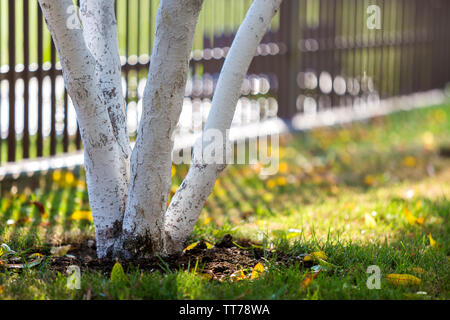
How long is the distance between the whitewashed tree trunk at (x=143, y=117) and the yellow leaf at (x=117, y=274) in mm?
267

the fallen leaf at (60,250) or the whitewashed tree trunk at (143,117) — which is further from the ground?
the whitewashed tree trunk at (143,117)

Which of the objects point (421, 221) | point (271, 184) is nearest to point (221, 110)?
point (421, 221)

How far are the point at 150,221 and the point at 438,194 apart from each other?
2874 millimetres

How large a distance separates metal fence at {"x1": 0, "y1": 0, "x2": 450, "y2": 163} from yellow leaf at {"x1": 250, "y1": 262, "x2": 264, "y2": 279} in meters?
2.77

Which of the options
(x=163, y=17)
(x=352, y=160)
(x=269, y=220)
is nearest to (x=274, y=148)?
(x=352, y=160)

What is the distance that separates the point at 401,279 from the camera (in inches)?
110

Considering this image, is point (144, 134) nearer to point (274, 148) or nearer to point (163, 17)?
point (163, 17)

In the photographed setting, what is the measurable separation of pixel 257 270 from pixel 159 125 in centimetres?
83

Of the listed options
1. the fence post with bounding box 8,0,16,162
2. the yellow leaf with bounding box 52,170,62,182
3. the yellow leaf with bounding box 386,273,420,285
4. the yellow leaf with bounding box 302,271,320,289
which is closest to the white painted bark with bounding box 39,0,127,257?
the yellow leaf with bounding box 302,271,320,289

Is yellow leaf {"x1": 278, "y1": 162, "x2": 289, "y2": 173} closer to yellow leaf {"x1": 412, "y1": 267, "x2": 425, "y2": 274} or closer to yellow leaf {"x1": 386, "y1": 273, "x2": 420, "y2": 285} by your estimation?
yellow leaf {"x1": 412, "y1": 267, "x2": 425, "y2": 274}

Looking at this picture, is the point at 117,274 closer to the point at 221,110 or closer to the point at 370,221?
the point at 221,110

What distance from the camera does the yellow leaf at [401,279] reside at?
279 centimetres

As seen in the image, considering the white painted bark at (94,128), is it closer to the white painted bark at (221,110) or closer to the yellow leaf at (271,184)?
the white painted bark at (221,110)

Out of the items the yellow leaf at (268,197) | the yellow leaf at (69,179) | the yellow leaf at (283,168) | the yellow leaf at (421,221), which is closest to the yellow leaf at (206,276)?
the yellow leaf at (421,221)
